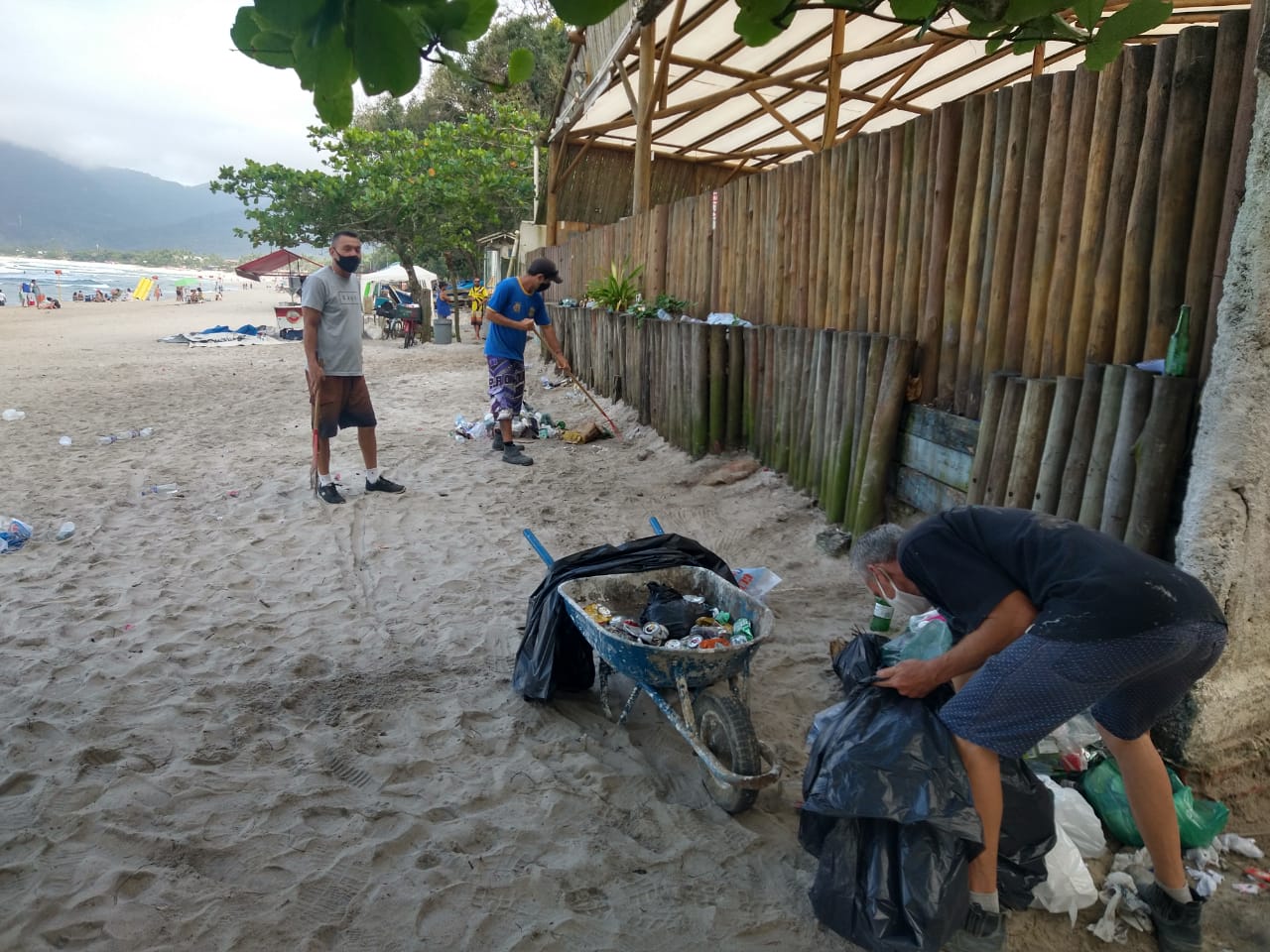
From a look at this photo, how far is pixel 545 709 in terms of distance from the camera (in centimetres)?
354

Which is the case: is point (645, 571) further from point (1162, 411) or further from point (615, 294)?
point (615, 294)

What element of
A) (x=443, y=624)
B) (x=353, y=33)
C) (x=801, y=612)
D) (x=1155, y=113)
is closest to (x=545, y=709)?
(x=443, y=624)

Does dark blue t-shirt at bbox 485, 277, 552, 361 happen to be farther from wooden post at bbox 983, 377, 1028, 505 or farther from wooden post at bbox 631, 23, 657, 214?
wooden post at bbox 983, 377, 1028, 505

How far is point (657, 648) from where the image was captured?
9.33ft

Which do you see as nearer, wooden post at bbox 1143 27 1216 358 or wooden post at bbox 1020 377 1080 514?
wooden post at bbox 1143 27 1216 358

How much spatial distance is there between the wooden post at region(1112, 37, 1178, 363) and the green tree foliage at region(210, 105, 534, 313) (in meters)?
19.8

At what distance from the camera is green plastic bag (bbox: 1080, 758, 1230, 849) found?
8.59 feet

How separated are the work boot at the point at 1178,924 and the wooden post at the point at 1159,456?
120cm

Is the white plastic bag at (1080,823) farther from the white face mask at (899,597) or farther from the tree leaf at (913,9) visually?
the tree leaf at (913,9)

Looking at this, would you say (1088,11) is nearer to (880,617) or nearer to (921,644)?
(921,644)

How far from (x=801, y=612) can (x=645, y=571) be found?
1.19 m

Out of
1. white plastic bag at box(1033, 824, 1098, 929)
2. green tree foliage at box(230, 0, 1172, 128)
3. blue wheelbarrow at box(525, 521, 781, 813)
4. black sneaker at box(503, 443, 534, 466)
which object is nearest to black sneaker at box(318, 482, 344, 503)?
black sneaker at box(503, 443, 534, 466)

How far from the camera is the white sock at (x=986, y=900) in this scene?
2.21m

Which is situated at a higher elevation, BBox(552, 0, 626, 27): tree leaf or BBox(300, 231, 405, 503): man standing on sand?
BBox(552, 0, 626, 27): tree leaf
